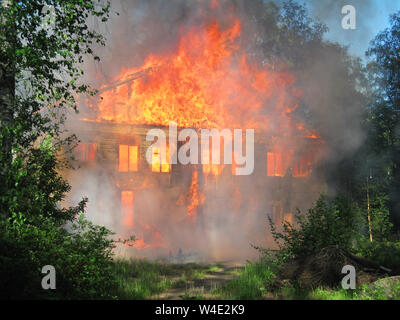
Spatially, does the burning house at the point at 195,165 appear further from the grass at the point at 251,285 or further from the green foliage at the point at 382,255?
the green foliage at the point at 382,255

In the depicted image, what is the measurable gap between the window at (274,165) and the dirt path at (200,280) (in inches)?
456

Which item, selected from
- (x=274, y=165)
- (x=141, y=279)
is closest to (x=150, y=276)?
(x=141, y=279)

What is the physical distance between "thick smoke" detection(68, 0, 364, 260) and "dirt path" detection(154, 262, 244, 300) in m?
3.03

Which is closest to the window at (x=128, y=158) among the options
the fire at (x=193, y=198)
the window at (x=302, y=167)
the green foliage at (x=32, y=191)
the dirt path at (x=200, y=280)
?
the fire at (x=193, y=198)

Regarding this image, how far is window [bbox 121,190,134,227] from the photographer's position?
1875cm

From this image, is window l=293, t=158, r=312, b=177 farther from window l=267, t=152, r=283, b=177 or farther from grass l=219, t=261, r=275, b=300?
grass l=219, t=261, r=275, b=300

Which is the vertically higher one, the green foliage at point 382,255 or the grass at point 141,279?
the green foliage at point 382,255

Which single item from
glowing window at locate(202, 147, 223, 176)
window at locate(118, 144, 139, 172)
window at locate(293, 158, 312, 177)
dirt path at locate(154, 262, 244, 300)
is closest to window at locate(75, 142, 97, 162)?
window at locate(118, 144, 139, 172)

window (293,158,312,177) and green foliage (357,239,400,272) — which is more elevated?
window (293,158,312,177)

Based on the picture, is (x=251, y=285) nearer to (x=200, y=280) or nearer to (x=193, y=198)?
(x=200, y=280)

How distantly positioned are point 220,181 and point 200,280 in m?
11.5

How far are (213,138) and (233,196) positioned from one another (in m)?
4.06

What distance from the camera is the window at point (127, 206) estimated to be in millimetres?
18750
